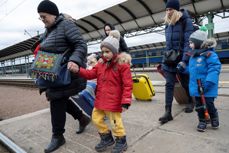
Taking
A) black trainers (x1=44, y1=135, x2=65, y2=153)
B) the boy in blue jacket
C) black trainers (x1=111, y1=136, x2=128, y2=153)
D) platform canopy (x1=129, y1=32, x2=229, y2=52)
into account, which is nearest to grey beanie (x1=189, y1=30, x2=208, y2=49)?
the boy in blue jacket

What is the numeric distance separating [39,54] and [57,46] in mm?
221

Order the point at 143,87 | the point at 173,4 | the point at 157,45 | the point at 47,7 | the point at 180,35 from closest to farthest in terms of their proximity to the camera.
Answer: the point at 47,7 < the point at 173,4 < the point at 180,35 < the point at 143,87 < the point at 157,45

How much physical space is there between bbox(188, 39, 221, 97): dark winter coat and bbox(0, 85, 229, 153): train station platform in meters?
0.51

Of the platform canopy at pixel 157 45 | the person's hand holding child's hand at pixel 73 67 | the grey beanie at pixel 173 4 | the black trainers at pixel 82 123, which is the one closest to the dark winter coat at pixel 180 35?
the grey beanie at pixel 173 4

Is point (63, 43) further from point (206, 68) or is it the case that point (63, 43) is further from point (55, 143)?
point (206, 68)

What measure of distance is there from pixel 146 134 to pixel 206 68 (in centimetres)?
110

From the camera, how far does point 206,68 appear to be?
2.78 m

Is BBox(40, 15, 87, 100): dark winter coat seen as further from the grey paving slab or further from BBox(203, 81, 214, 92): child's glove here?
BBox(203, 81, 214, 92): child's glove

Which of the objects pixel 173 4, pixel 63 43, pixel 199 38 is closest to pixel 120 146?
pixel 63 43

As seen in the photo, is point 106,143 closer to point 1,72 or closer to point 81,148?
point 81,148

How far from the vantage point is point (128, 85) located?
2.38 m

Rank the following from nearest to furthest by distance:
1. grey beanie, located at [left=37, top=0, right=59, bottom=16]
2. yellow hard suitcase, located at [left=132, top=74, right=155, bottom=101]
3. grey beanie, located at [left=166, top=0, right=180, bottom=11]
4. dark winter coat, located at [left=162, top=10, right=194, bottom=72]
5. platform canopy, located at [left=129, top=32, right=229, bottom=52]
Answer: grey beanie, located at [left=37, top=0, right=59, bottom=16], grey beanie, located at [left=166, top=0, right=180, bottom=11], dark winter coat, located at [left=162, top=10, right=194, bottom=72], yellow hard suitcase, located at [left=132, top=74, right=155, bottom=101], platform canopy, located at [left=129, top=32, right=229, bottom=52]

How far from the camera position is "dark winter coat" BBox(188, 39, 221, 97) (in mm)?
2642

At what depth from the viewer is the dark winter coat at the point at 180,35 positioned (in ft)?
10.9
